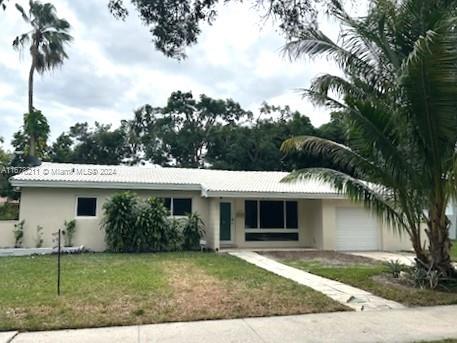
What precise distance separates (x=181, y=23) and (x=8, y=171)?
20.7 m

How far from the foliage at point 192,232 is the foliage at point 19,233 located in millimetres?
6128

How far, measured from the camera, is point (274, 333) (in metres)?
6.07

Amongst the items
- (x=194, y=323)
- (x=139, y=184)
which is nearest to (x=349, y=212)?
(x=139, y=184)

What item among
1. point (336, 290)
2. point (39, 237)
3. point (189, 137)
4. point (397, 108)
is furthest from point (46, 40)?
point (336, 290)

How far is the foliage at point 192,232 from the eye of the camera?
17281mm

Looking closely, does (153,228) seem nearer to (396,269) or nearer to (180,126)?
(396,269)

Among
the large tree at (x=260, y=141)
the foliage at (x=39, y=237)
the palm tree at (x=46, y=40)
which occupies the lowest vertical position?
the foliage at (x=39, y=237)

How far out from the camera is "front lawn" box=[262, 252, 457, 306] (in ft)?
27.7

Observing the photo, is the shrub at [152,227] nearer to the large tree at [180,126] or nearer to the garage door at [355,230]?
the garage door at [355,230]

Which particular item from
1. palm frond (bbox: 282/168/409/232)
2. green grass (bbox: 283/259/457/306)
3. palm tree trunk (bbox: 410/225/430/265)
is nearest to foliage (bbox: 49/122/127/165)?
green grass (bbox: 283/259/457/306)

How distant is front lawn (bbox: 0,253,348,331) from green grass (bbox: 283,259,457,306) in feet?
4.86

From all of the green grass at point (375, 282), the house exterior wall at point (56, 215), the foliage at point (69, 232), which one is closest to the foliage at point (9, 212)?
the house exterior wall at point (56, 215)

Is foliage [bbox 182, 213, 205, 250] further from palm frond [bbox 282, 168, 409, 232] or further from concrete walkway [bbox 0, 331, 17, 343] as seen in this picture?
concrete walkway [bbox 0, 331, 17, 343]

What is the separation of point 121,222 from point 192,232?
9.54 feet
